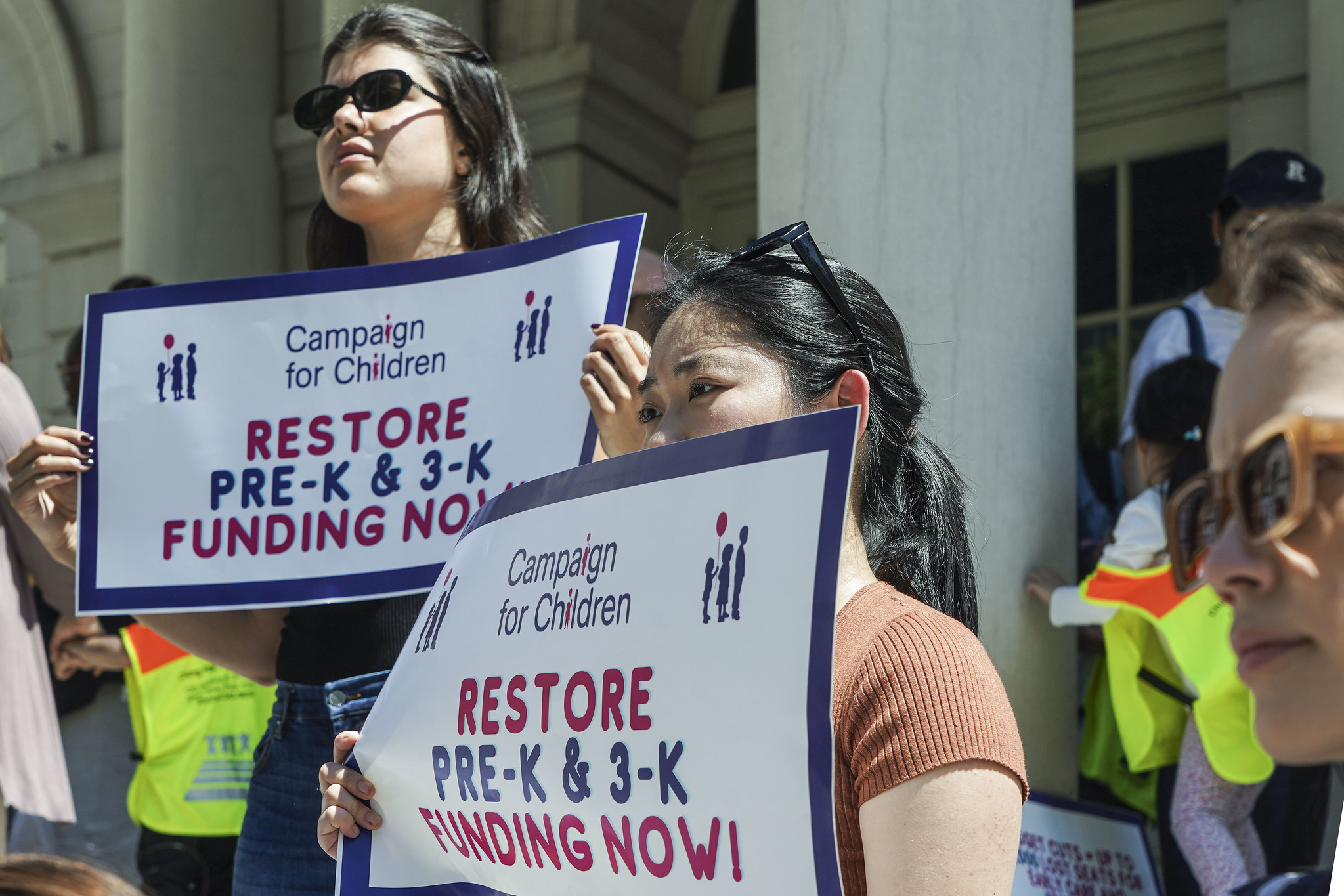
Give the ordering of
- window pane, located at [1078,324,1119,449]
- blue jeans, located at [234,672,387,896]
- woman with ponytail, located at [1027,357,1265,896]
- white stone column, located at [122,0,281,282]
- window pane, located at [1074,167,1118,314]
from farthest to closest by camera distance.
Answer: white stone column, located at [122,0,281,282], window pane, located at [1074,167,1118,314], window pane, located at [1078,324,1119,449], woman with ponytail, located at [1027,357,1265,896], blue jeans, located at [234,672,387,896]

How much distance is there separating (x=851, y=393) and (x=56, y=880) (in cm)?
104

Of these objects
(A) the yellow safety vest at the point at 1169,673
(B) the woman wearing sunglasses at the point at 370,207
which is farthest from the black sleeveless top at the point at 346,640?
(A) the yellow safety vest at the point at 1169,673

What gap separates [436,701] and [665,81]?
7412mm

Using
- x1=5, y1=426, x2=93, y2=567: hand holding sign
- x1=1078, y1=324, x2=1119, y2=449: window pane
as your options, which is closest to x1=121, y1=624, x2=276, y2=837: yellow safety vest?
x1=5, y1=426, x2=93, y2=567: hand holding sign

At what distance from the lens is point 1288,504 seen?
1.14 m

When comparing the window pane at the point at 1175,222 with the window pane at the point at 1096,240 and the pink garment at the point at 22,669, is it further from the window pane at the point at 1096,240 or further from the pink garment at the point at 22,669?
the pink garment at the point at 22,669

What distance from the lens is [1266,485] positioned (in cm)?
116

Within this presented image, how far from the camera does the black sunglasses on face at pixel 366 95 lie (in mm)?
2799

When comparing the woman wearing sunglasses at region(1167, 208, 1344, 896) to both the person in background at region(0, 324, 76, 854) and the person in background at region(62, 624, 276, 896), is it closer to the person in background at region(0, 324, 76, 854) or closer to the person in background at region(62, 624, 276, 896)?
the person in background at region(0, 324, 76, 854)

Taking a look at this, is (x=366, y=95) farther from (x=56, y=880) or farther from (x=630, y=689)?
(x=56, y=880)

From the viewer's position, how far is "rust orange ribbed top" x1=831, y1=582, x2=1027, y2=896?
1.54 metres

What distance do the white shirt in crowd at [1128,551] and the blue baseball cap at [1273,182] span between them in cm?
97

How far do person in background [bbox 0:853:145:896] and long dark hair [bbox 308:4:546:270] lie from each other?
176 cm

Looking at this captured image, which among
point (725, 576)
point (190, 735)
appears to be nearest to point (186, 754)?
point (190, 735)
